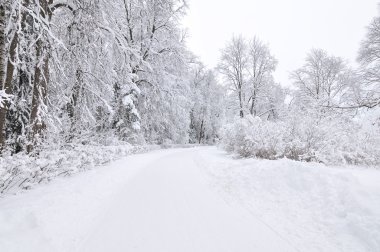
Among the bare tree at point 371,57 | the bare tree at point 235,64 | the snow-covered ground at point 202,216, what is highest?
the bare tree at point 235,64

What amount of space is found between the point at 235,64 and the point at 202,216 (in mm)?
29255

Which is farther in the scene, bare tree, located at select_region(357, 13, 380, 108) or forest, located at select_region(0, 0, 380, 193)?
bare tree, located at select_region(357, 13, 380, 108)

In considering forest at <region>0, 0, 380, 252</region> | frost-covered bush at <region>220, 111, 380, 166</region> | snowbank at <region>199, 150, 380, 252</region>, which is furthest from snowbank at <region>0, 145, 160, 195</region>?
frost-covered bush at <region>220, 111, 380, 166</region>

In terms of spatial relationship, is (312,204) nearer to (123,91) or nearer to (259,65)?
(123,91)

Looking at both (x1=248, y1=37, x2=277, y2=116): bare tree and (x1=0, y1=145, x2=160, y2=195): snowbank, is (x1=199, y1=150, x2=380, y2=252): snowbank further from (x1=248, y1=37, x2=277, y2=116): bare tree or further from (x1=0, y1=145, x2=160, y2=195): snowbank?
(x1=248, y1=37, x2=277, y2=116): bare tree

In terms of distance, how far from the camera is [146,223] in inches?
211

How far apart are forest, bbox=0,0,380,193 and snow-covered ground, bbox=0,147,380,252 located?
136 centimetres

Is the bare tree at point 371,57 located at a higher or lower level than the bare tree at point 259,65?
lower

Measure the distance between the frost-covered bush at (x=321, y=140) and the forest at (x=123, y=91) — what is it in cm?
5

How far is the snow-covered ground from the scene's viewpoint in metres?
4.39

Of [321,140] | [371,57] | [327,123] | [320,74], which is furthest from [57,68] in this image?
[320,74]

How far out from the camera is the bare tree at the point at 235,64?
3322cm

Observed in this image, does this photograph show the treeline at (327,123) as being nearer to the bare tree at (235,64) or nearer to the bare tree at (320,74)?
the bare tree at (320,74)

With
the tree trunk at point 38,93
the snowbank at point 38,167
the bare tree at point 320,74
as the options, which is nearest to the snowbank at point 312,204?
the snowbank at point 38,167
